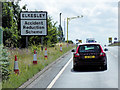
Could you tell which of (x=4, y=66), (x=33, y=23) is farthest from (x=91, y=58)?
(x=33, y=23)

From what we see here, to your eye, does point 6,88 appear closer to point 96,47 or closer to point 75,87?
point 75,87

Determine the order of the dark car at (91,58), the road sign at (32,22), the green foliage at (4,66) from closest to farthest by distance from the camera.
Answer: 1. the green foliage at (4,66)
2. the dark car at (91,58)
3. the road sign at (32,22)

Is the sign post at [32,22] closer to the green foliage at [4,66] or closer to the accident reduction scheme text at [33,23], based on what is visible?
the accident reduction scheme text at [33,23]

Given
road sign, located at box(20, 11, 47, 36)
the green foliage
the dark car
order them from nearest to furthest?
1. the green foliage
2. the dark car
3. road sign, located at box(20, 11, 47, 36)

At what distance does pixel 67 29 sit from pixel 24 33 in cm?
2911

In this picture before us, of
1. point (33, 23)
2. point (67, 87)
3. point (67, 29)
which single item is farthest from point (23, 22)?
point (67, 29)

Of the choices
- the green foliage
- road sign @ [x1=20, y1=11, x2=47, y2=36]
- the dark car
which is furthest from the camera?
road sign @ [x1=20, y1=11, x2=47, y2=36]

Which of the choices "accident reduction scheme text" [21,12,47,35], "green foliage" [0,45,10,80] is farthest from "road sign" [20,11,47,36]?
"green foliage" [0,45,10,80]

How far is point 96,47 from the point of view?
15.7 metres

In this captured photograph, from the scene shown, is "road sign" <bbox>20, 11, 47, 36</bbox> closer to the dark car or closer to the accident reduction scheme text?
the accident reduction scheme text

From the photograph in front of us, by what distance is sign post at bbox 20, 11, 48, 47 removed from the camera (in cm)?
2592

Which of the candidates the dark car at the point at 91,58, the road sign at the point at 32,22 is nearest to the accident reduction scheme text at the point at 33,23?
the road sign at the point at 32,22

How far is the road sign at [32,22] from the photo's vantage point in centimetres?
2592

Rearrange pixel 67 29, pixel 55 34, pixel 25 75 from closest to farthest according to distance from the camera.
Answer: pixel 25 75
pixel 55 34
pixel 67 29
